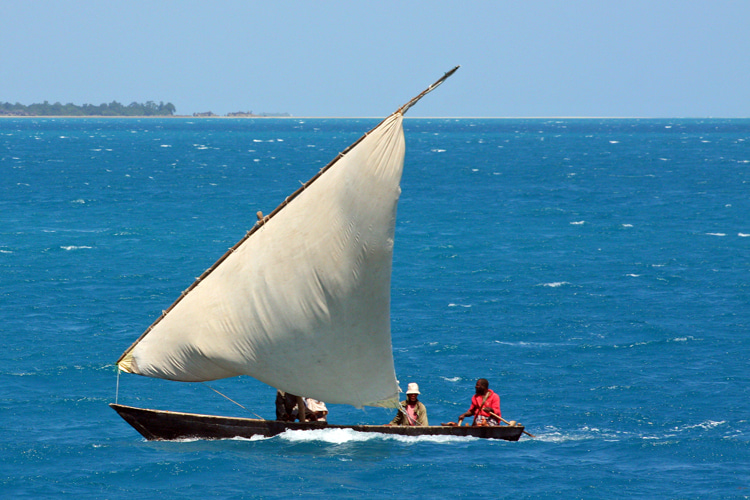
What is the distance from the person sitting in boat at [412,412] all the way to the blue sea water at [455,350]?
2.45ft

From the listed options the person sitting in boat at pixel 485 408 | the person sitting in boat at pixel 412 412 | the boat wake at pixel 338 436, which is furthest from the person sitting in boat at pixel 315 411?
the person sitting in boat at pixel 485 408

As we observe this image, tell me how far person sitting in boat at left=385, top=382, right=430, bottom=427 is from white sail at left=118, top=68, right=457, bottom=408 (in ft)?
2.25

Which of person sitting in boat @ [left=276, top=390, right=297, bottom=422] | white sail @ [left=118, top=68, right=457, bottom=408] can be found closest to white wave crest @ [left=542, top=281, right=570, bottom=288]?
person sitting in boat @ [left=276, top=390, right=297, bottom=422]

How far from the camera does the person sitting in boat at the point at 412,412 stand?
24.2m

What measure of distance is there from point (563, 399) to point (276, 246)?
11975mm

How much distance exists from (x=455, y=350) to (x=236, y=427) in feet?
41.8

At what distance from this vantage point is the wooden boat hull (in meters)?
24.1

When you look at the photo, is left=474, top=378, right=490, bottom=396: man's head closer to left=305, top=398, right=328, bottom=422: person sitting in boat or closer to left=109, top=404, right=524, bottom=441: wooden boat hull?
left=109, top=404, right=524, bottom=441: wooden boat hull

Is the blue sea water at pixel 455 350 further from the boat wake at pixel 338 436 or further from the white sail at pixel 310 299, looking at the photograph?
the white sail at pixel 310 299

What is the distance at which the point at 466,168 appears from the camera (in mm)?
123375

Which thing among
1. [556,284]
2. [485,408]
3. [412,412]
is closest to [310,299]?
[412,412]

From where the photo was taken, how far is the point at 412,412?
24328mm

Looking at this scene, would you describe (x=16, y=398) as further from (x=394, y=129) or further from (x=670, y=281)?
(x=670, y=281)

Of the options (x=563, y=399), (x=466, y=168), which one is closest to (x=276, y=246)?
(x=563, y=399)
